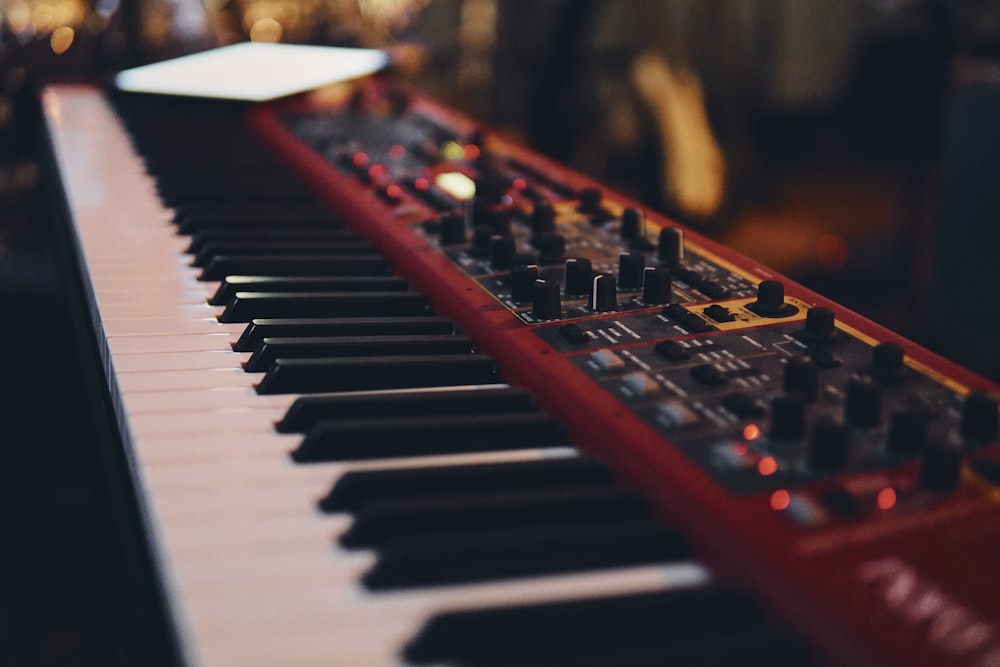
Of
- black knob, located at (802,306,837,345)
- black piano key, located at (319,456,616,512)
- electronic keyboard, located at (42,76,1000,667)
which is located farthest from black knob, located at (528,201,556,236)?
black piano key, located at (319,456,616,512)

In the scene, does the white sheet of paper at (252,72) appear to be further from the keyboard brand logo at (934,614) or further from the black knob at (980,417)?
the keyboard brand logo at (934,614)

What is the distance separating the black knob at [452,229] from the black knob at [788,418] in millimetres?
644

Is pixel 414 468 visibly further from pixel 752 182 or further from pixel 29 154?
pixel 752 182

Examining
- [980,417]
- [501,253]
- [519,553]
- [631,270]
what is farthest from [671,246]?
[519,553]

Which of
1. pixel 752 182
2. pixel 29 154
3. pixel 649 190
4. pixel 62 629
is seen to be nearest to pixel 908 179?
pixel 752 182

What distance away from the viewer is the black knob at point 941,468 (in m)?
0.75

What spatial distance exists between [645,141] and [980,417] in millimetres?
4224

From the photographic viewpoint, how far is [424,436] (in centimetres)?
92

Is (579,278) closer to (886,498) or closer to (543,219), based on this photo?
(543,219)

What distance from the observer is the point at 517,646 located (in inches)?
25.3

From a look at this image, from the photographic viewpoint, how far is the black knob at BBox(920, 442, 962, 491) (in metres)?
0.75

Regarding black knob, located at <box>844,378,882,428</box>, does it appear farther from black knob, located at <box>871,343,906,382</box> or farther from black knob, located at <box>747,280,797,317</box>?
black knob, located at <box>747,280,797,317</box>

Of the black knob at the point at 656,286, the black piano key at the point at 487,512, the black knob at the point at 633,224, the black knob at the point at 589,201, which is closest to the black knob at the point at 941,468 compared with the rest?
the black piano key at the point at 487,512

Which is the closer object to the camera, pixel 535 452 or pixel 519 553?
pixel 519 553
